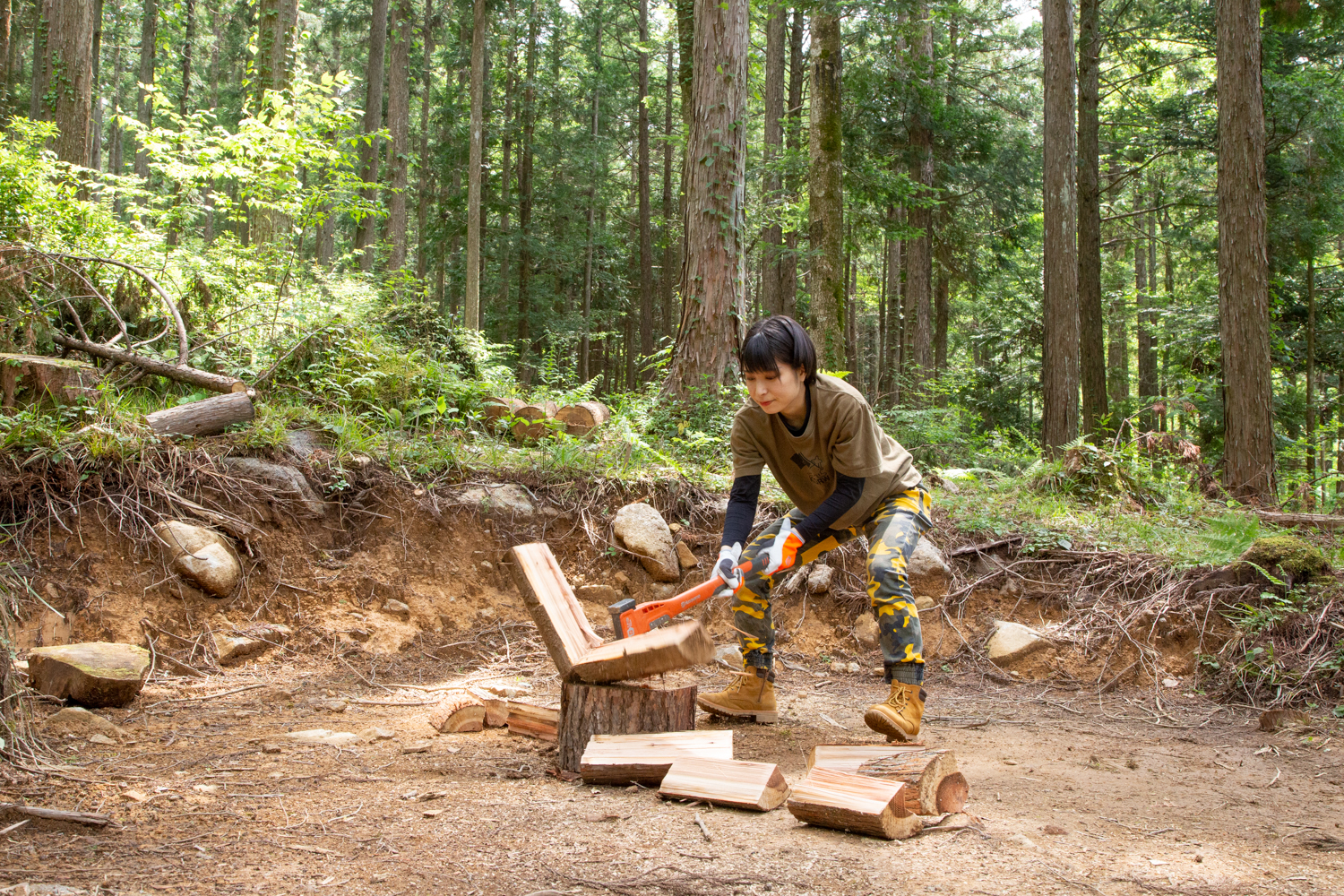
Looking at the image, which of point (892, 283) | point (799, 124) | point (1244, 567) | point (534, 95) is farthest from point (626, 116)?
point (1244, 567)

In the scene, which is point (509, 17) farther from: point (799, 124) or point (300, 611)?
point (300, 611)

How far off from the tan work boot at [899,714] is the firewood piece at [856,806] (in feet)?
2.58

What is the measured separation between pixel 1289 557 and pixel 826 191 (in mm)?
5820

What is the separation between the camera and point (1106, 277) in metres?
24.5

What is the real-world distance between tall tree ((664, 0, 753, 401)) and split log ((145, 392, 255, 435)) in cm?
366

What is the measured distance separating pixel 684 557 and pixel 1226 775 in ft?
10.6

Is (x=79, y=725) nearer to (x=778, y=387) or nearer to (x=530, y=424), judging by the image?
(x=778, y=387)

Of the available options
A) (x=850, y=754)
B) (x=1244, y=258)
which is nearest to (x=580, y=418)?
(x=850, y=754)

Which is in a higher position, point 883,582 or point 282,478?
point 282,478

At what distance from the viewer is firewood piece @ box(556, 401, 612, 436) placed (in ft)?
21.6

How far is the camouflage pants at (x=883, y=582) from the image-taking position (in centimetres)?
339

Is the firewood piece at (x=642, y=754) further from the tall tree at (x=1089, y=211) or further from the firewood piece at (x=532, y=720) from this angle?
the tall tree at (x=1089, y=211)

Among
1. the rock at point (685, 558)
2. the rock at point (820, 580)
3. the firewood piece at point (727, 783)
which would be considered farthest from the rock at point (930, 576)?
the firewood piece at point (727, 783)

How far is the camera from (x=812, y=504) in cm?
383
